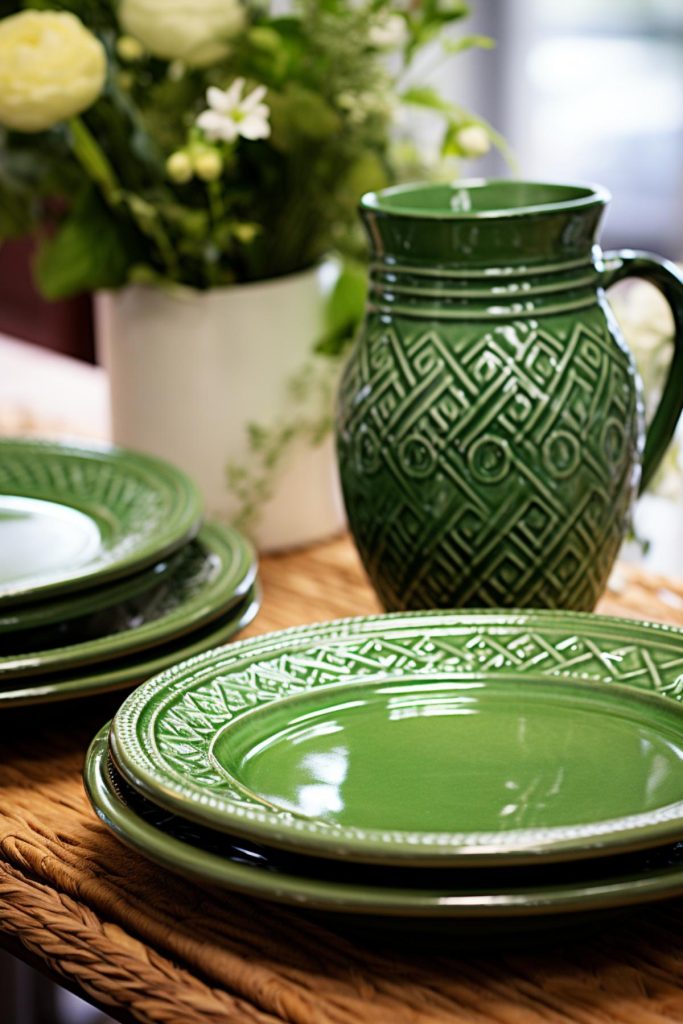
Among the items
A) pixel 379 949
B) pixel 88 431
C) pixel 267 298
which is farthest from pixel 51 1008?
pixel 379 949

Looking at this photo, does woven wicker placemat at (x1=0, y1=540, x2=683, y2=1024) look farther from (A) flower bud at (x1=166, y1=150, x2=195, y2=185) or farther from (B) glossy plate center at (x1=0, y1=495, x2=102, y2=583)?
(A) flower bud at (x1=166, y1=150, x2=195, y2=185)

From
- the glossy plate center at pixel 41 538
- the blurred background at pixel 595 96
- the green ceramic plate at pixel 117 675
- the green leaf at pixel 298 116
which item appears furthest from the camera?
the blurred background at pixel 595 96

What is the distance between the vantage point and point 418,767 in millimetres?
554

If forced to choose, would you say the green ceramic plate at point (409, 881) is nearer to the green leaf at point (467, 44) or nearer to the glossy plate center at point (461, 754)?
the glossy plate center at point (461, 754)

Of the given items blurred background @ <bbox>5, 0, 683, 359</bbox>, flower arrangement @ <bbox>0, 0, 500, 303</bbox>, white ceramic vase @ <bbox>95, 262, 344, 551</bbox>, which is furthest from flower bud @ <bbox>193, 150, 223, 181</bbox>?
blurred background @ <bbox>5, 0, 683, 359</bbox>

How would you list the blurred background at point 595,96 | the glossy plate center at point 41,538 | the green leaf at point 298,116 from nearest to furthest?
the glossy plate center at point 41,538 → the green leaf at point 298,116 → the blurred background at point 595,96

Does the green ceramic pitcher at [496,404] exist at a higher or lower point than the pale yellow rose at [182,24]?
lower

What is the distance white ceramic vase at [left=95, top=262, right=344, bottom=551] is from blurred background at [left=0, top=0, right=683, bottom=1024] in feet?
5.29

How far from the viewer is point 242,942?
514 mm

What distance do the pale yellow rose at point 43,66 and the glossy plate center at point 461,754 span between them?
395mm

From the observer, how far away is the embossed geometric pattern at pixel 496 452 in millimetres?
695

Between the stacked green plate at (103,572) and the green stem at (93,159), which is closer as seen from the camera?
the stacked green plate at (103,572)

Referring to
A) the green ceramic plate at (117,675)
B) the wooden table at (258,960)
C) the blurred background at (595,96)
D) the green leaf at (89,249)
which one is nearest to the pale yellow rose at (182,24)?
the green leaf at (89,249)

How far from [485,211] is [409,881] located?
0.38 metres
